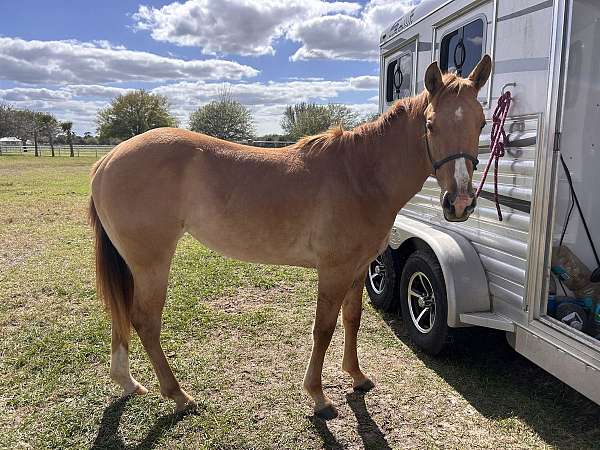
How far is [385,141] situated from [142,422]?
94.7 inches

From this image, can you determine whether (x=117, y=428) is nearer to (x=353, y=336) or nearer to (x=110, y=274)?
(x=110, y=274)

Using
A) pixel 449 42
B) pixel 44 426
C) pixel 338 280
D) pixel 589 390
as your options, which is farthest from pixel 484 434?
pixel 449 42

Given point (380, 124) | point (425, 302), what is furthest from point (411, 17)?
point (425, 302)

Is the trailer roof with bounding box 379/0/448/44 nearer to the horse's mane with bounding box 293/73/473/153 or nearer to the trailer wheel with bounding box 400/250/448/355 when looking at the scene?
the horse's mane with bounding box 293/73/473/153

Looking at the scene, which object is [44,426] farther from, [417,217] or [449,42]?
[449,42]

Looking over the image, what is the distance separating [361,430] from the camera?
271 centimetres

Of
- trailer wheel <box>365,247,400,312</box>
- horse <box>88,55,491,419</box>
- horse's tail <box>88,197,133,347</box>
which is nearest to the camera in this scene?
horse <box>88,55,491,419</box>

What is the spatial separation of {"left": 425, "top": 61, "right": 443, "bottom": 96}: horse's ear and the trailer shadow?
6.49 ft

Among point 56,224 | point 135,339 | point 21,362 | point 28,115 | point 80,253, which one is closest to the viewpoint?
point 21,362

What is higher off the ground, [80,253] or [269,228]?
[269,228]

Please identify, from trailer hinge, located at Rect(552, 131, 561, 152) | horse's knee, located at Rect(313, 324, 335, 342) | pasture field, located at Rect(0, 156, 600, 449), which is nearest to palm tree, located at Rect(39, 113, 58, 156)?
pasture field, located at Rect(0, 156, 600, 449)

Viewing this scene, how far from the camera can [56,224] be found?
27.8 ft

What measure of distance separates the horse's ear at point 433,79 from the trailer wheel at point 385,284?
7.49 feet

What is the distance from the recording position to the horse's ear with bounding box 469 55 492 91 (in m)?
2.31
